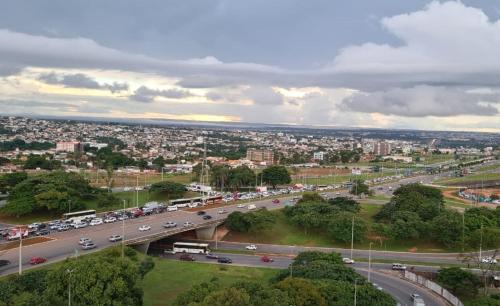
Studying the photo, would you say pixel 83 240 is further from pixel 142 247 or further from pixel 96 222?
pixel 96 222

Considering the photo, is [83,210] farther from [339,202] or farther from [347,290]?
[347,290]

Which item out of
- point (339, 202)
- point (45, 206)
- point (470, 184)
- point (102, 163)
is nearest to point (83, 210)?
point (45, 206)

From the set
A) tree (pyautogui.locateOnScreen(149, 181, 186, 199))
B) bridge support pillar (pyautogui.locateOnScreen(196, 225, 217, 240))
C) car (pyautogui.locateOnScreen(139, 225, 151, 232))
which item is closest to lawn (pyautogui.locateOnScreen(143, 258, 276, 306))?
car (pyautogui.locateOnScreen(139, 225, 151, 232))

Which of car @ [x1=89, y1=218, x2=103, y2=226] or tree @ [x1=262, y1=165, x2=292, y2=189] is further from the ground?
tree @ [x1=262, y1=165, x2=292, y2=189]

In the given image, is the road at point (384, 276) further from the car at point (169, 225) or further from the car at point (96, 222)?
the car at point (96, 222)

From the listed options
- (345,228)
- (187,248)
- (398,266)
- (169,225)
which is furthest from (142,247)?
(398,266)

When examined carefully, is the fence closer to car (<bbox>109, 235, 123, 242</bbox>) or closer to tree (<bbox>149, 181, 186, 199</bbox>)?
car (<bbox>109, 235, 123, 242</bbox>)
